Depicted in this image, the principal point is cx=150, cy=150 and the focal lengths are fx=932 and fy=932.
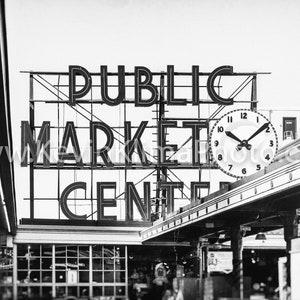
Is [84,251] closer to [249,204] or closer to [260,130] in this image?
[260,130]

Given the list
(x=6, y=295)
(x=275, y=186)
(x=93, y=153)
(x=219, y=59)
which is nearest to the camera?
(x=6, y=295)

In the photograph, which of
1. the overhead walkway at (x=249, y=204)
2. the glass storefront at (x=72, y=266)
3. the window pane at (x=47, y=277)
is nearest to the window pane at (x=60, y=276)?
the glass storefront at (x=72, y=266)

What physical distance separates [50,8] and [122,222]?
31.7 feet

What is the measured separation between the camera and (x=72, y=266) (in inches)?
1448

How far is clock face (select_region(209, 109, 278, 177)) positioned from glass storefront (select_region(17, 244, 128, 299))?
986cm

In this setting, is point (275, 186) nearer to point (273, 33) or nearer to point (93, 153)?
point (273, 33)

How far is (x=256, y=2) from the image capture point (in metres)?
31.4

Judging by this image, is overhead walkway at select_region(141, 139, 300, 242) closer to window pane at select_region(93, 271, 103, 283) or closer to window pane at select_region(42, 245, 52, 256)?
window pane at select_region(93, 271, 103, 283)

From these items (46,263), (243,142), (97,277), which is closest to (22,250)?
(46,263)

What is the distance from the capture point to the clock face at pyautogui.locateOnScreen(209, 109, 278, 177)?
27219 mm

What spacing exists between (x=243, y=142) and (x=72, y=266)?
11.4 metres

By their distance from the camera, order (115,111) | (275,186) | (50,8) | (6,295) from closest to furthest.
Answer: (6,295) → (275,186) → (50,8) → (115,111)

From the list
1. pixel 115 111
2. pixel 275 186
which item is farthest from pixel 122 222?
pixel 275 186

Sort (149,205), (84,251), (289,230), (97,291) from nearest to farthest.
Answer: (289,230), (97,291), (149,205), (84,251)
